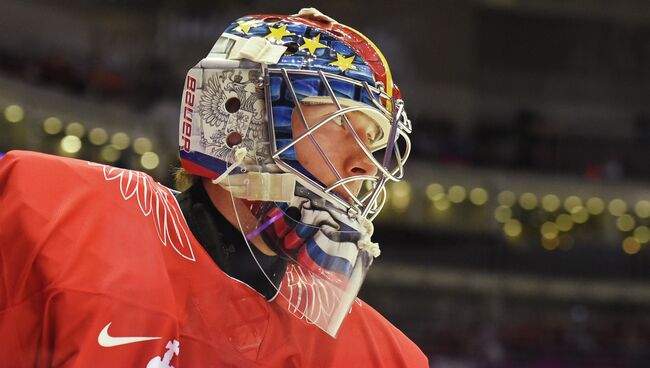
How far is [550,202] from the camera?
6.57 meters

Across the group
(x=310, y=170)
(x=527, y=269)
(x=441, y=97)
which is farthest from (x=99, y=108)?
(x=527, y=269)

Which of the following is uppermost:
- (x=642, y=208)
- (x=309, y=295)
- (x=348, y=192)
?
(x=348, y=192)

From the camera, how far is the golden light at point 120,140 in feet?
9.84

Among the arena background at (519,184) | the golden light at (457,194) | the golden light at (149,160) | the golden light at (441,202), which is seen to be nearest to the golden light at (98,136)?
the golden light at (149,160)

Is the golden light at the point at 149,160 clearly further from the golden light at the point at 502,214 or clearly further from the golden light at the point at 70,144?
the golden light at the point at 502,214

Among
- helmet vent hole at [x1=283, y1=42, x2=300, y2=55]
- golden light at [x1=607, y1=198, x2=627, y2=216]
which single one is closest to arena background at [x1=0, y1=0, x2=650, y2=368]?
golden light at [x1=607, y1=198, x2=627, y2=216]

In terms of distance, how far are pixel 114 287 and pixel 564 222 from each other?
241 inches

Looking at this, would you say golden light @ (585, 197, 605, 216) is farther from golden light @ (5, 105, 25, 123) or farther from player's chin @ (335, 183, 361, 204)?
player's chin @ (335, 183, 361, 204)

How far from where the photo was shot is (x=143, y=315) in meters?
1.05

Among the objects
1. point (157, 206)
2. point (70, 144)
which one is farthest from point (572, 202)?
point (157, 206)

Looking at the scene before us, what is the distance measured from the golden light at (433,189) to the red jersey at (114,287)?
183 inches

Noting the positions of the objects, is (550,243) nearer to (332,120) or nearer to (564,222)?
(564,222)

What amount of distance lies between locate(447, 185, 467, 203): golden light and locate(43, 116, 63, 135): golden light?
3242mm

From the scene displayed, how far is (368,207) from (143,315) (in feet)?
1.16
